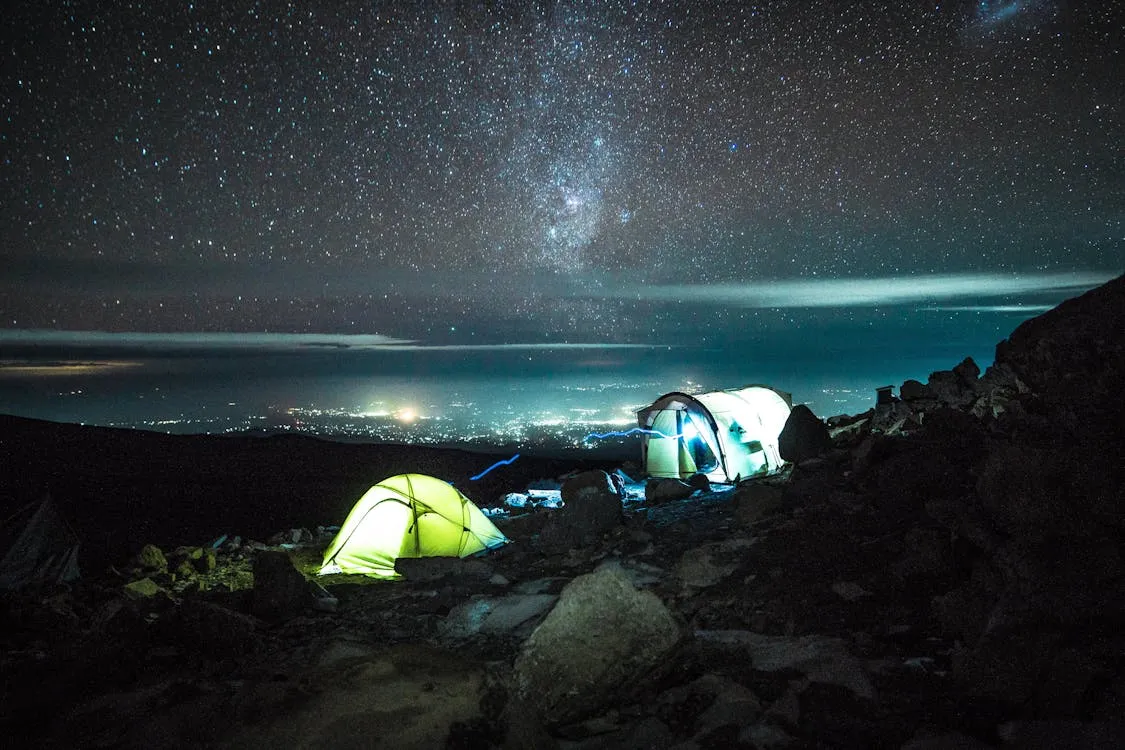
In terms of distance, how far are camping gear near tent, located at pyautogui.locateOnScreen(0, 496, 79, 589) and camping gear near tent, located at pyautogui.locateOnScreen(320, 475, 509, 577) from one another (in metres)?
5.33

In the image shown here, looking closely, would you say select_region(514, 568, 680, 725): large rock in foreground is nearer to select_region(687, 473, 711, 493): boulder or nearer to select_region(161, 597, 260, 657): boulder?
select_region(161, 597, 260, 657): boulder

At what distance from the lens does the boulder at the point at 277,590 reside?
6.75 meters

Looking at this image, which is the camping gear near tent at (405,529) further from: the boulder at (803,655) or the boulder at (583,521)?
the boulder at (803,655)

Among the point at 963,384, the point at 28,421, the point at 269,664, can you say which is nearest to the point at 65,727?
the point at 269,664

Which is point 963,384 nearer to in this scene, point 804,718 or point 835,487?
point 835,487

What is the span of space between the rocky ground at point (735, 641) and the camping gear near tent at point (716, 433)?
759 centimetres

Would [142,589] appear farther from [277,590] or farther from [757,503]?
[757,503]

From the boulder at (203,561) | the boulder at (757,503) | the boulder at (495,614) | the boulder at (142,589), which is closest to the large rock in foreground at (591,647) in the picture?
the boulder at (495,614)

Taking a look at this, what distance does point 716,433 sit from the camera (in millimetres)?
15461

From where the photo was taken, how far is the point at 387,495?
10641mm

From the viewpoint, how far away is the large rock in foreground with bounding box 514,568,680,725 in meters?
3.94

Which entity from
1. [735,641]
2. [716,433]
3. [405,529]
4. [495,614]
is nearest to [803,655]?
[735,641]

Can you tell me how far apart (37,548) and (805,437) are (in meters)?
16.3

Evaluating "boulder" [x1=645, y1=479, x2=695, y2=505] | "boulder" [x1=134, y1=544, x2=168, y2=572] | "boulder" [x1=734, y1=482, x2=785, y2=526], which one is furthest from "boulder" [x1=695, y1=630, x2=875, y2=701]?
"boulder" [x1=134, y1=544, x2=168, y2=572]
